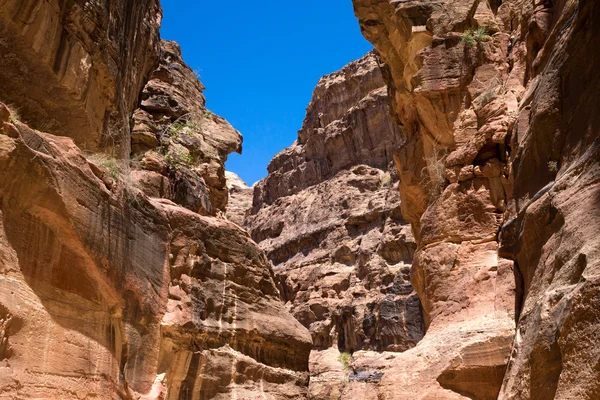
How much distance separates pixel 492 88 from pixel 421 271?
17.2 feet

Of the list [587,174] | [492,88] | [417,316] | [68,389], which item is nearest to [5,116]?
[68,389]

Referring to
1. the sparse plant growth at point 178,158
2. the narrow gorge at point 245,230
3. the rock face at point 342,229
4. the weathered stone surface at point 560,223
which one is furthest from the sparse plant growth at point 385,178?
the weathered stone surface at point 560,223

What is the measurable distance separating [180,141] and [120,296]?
12254 millimetres

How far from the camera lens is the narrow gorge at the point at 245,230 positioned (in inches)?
359

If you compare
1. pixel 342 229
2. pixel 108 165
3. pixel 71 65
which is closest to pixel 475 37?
pixel 108 165

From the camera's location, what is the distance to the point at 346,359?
49.4m

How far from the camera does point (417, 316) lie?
46.0 meters

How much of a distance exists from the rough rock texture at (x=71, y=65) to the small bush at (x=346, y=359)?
36072 millimetres

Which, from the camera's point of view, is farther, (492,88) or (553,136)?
(492,88)

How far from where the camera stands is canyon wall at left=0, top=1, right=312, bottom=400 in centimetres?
1013

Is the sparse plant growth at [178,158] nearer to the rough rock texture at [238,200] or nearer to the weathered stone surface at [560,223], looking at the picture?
the weathered stone surface at [560,223]

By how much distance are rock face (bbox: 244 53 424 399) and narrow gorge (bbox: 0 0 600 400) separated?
927 inches

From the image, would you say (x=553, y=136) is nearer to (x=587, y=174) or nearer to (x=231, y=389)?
(x=587, y=174)

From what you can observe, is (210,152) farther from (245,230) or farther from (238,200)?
(238,200)
